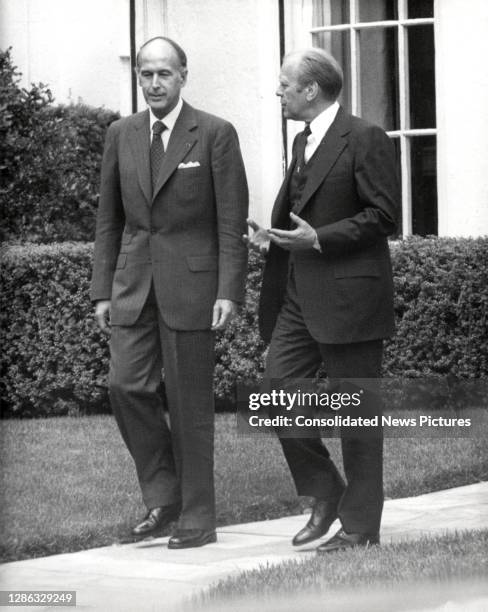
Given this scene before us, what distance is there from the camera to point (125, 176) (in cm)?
607

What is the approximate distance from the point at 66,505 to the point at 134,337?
1.13 m

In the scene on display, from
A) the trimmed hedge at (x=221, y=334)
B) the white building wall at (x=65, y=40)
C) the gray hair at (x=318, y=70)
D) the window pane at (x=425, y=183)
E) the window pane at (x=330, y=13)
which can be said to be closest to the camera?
the gray hair at (x=318, y=70)

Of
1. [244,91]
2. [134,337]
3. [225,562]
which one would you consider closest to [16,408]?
[244,91]

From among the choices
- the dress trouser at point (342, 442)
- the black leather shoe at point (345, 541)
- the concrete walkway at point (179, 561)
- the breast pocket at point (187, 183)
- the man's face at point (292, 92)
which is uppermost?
the man's face at point (292, 92)

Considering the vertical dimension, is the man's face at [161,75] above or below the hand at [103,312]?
above

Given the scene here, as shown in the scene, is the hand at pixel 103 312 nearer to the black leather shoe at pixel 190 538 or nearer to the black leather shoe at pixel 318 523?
the black leather shoe at pixel 190 538

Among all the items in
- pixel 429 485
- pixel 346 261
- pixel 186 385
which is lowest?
pixel 429 485

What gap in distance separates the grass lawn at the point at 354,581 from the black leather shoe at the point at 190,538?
0.59 metres

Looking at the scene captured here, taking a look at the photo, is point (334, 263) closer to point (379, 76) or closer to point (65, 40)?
point (379, 76)

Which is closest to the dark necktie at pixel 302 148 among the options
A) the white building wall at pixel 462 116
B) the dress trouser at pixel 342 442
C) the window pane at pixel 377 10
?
the dress trouser at pixel 342 442

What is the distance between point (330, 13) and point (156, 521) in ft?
15.5

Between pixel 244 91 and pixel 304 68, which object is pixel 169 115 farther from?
pixel 244 91

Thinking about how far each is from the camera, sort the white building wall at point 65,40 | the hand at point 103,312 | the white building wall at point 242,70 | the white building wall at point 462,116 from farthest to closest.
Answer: the white building wall at point 65,40, the white building wall at point 242,70, the white building wall at point 462,116, the hand at point 103,312

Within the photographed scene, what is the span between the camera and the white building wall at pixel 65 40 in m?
11.4
